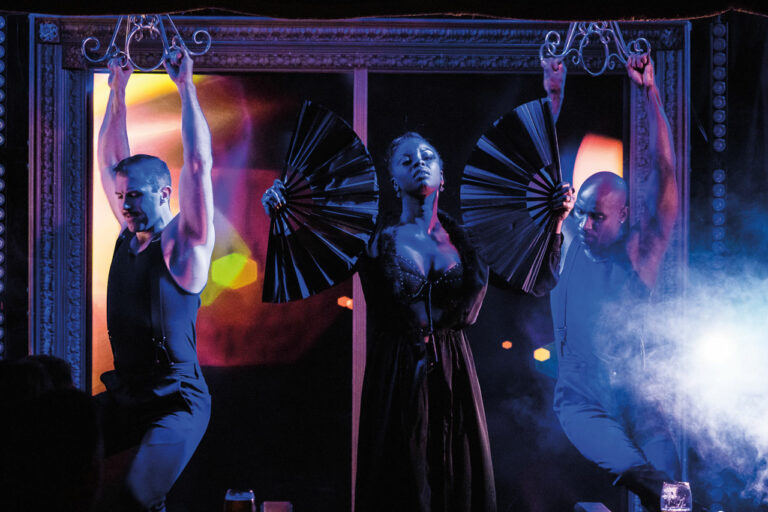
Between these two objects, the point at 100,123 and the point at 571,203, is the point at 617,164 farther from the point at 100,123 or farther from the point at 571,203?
the point at 100,123

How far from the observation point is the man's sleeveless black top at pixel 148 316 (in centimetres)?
299

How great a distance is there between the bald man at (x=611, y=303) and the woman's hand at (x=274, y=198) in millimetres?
1227

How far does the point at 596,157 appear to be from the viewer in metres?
3.20

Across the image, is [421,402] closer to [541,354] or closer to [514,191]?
[541,354]

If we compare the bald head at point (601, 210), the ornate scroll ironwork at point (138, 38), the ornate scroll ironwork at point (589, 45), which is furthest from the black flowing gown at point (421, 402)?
the ornate scroll ironwork at point (138, 38)

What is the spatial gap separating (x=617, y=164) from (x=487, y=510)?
1.56 m

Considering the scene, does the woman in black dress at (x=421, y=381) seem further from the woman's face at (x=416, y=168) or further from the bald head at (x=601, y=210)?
the bald head at (x=601, y=210)

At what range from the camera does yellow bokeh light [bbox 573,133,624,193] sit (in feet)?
10.5

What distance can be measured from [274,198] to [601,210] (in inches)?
55.2

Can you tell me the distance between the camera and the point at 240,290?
3135mm

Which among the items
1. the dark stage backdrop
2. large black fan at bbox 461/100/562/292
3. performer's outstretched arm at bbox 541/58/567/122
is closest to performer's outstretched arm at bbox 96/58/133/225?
the dark stage backdrop

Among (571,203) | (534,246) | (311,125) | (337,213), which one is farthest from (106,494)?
(571,203)

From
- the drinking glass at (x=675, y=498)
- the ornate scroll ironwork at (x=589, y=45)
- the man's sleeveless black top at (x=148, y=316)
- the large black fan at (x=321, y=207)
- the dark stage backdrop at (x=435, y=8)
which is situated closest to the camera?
the dark stage backdrop at (x=435, y=8)

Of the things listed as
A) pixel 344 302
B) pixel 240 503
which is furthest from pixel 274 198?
pixel 240 503
